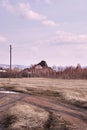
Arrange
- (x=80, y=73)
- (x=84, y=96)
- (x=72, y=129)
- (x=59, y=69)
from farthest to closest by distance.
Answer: (x=59, y=69)
(x=80, y=73)
(x=84, y=96)
(x=72, y=129)

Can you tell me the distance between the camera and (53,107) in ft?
62.2

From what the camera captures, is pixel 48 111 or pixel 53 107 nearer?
pixel 48 111

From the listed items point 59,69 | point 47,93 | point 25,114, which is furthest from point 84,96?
point 59,69

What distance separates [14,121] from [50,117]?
5.27ft

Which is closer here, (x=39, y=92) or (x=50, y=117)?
(x=50, y=117)

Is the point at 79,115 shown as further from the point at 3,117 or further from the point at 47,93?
the point at 47,93

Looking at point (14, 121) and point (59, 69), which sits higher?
point (59, 69)

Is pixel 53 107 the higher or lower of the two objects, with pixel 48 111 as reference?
higher

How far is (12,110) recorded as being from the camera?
1764cm

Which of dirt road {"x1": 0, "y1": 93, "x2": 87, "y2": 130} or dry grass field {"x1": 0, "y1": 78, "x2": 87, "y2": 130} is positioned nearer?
dry grass field {"x1": 0, "y1": 78, "x2": 87, "y2": 130}

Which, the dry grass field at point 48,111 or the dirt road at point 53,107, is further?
the dirt road at point 53,107

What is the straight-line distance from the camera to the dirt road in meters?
16.4

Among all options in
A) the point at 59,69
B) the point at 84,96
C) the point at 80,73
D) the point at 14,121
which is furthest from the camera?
the point at 59,69

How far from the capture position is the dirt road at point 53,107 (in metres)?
Result: 16.4
